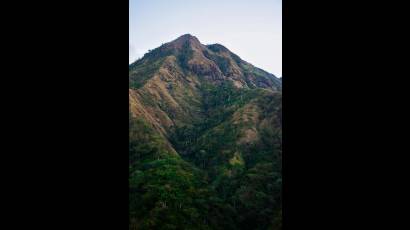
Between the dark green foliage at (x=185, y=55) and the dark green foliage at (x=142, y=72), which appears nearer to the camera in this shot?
the dark green foliage at (x=142, y=72)

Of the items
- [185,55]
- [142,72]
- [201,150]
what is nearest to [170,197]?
[201,150]

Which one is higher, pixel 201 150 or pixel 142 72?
pixel 142 72

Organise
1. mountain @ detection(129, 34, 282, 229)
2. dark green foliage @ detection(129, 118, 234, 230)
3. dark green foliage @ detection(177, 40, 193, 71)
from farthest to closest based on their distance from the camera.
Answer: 1. dark green foliage @ detection(177, 40, 193, 71)
2. mountain @ detection(129, 34, 282, 229)
3. dark green foliage @ detection(129, 118, 234, 230)

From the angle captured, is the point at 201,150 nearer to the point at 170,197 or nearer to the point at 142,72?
the point at 170,197

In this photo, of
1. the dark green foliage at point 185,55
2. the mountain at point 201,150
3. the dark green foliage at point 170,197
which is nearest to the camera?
the dark green foliage at point 170,197

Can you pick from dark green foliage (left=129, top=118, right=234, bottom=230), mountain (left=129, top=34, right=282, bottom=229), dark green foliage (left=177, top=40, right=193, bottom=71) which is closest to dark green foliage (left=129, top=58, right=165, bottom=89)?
mountain (left=129, top=34, right=282, bottom=229)

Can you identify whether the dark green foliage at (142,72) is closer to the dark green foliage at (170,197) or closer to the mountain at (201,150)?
the mountain at (201,150)

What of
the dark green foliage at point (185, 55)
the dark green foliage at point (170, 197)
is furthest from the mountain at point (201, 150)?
the dark green foliage at point (185, 55)

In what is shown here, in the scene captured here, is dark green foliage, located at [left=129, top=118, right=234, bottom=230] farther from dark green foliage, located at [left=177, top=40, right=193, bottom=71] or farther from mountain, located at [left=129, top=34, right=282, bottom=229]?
dark green foliage, located at [left=177, top=40, right=193, bottom=71]

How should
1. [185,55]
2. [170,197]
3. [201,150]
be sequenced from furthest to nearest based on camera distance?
[185,55] < [201,150] < [170,197]

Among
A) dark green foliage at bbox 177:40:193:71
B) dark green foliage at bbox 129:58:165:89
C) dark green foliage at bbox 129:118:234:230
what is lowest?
dark green foliage at bbox 129:118:234:230
